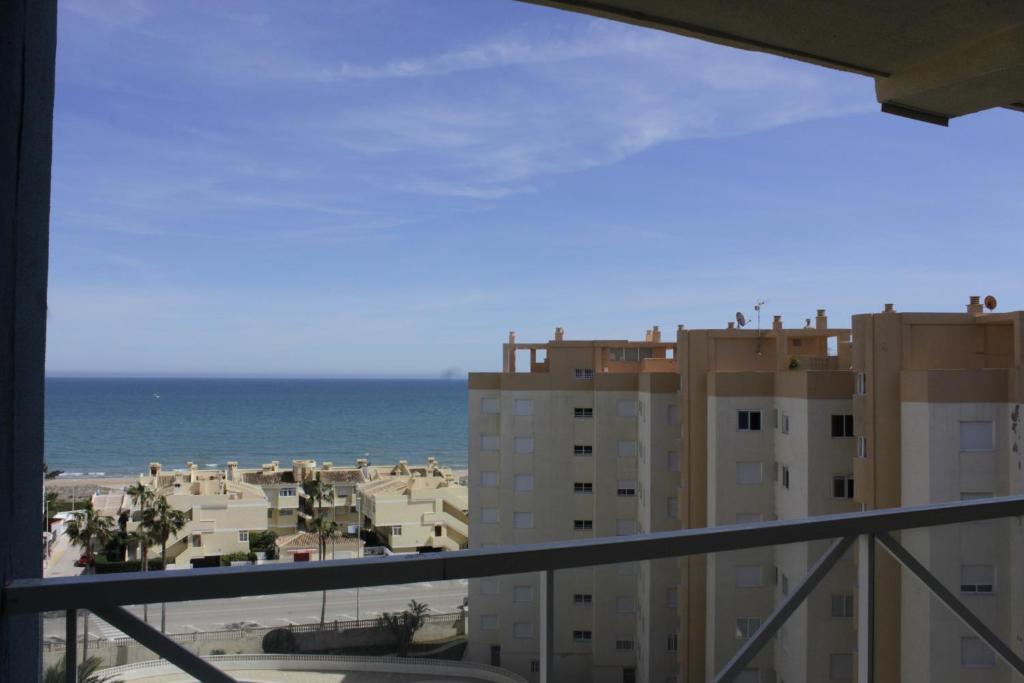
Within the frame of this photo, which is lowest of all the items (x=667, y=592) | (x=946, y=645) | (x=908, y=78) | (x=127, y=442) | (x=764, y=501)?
(x=127, y=442)

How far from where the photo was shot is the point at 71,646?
99 centimetres

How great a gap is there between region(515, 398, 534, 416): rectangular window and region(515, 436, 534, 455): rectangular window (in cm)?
53

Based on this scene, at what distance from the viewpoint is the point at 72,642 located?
99 cm

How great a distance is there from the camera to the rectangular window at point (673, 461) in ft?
48.6

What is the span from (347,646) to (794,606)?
757 millimetres

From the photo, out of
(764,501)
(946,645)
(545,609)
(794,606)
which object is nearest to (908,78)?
(794,606)

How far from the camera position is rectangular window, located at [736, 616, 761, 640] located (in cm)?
134

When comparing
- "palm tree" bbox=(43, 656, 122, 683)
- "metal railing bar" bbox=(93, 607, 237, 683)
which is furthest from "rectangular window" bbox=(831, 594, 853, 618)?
"palm tree" bbox=(43, 656, 122, 683)

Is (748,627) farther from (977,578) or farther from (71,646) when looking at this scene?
(977,578)

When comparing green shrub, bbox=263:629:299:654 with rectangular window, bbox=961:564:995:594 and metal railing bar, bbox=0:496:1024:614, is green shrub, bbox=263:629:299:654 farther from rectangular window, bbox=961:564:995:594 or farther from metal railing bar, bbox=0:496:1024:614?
rectangular window, bbox=961:564:995:594

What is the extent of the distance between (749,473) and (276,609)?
12.5m

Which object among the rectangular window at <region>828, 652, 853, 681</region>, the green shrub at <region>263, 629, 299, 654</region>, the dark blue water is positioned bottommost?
the dark blue water

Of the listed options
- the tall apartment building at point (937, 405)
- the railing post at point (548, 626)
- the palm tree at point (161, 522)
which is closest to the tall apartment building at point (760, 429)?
the tall apartment building at point (937, 405)

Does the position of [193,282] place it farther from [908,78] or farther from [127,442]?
[908,78]
